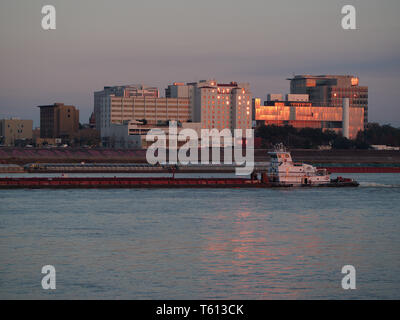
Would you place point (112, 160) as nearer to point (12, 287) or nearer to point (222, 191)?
point (222, 191)

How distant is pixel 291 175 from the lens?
82.6 metres

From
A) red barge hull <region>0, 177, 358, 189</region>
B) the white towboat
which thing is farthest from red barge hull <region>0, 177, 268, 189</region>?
the white towboat

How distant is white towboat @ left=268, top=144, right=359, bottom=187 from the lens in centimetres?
8188

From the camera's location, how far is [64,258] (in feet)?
116

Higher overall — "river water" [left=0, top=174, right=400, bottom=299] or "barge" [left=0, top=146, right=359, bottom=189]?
"barge" [left=0, top=146, right=359, bottom=189]

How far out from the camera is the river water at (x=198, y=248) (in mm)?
29344

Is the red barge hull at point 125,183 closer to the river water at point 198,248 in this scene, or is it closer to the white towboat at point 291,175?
the white towboat at point 291,175

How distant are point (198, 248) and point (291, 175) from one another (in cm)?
4496

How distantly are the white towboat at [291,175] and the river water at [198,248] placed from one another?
12.3m

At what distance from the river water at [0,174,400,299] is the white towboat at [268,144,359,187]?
12320 mm
